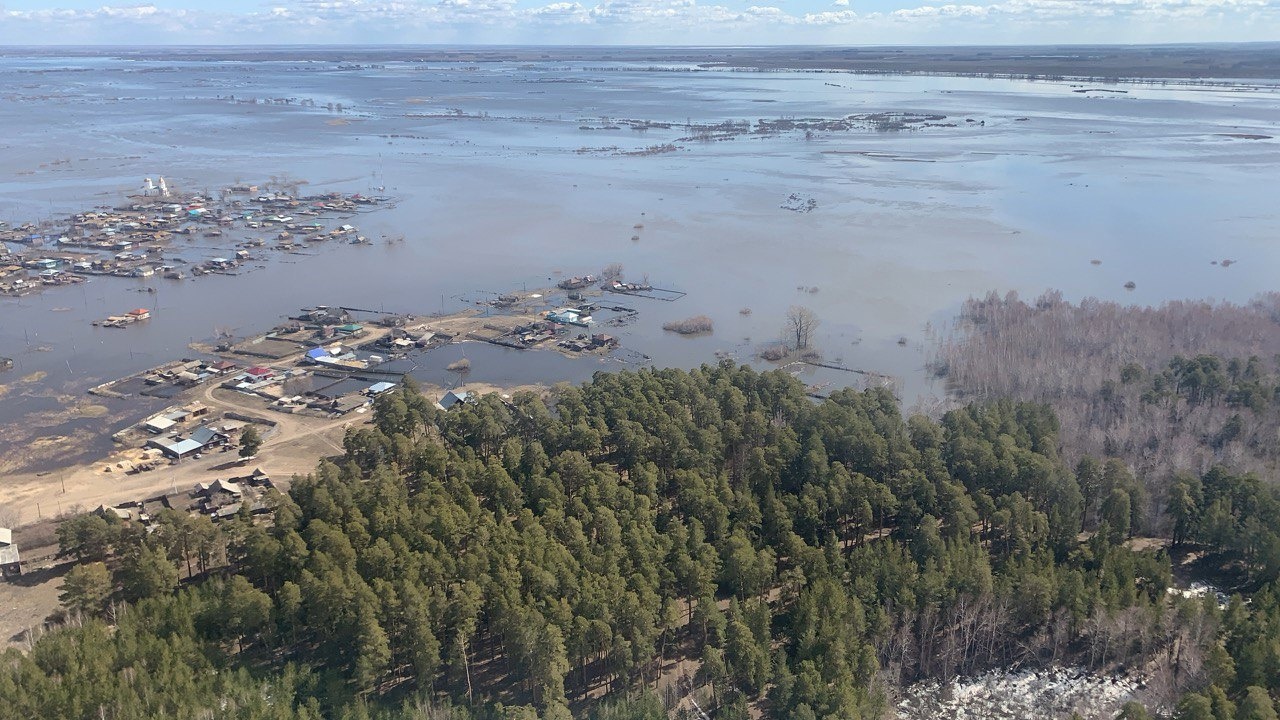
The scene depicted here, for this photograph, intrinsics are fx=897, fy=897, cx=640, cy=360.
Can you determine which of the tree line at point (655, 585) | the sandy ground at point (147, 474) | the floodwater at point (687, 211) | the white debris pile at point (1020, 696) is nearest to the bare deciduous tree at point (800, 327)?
the floodwater at point (687, 211)

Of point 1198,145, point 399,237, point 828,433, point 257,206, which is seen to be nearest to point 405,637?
point 828,433

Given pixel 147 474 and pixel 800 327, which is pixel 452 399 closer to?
pixel 147 474

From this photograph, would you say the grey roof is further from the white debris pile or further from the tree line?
the white debris pile

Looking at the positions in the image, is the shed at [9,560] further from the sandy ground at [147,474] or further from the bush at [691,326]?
the bush at [691,326]

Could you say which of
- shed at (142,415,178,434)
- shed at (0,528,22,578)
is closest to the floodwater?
shed at (142,415,178,434)

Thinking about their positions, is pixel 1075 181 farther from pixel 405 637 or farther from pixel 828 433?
pixel 405 637
